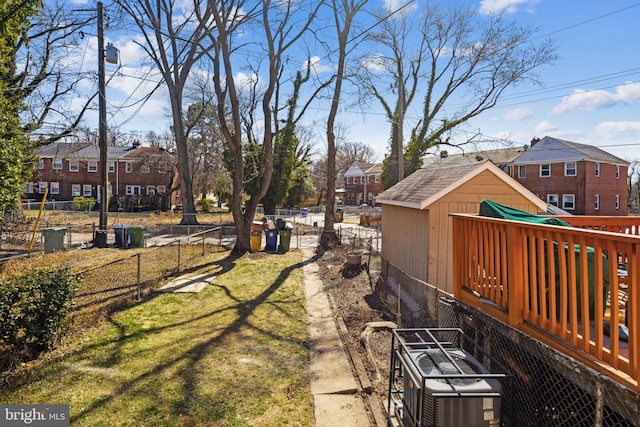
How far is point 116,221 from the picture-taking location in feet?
84.5

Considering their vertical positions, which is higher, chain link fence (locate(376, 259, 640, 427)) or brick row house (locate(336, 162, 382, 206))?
brick row house (locate(336, 162, 382, 206))

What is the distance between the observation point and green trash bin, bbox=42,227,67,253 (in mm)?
14492

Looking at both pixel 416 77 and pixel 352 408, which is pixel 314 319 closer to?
pixel 352 408

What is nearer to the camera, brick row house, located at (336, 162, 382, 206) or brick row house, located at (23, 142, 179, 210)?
brick row house, located at (23, 142, 179, 210)

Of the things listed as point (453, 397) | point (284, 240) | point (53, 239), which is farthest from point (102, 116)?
point (453, 397)

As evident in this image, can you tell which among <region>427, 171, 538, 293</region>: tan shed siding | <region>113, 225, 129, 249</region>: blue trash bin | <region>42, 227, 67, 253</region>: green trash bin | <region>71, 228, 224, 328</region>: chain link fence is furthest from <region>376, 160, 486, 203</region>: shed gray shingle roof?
<region>42, 227, 67, 253</region>: green trash bin

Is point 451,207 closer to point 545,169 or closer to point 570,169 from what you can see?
point 570,169

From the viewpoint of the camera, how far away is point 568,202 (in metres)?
31.4

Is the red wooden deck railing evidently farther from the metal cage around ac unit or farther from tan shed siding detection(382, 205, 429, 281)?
tan shed siding detection(382, 205, 429, 281)

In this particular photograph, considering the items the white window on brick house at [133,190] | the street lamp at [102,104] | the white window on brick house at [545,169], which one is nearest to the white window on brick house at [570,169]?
the white window on brick house at [545,169]

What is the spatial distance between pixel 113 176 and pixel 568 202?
150 feet

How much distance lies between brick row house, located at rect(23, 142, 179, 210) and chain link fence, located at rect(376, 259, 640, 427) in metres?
39.3

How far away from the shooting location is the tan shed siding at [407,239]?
882 cm

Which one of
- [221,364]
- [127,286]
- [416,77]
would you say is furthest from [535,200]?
[416,77]
